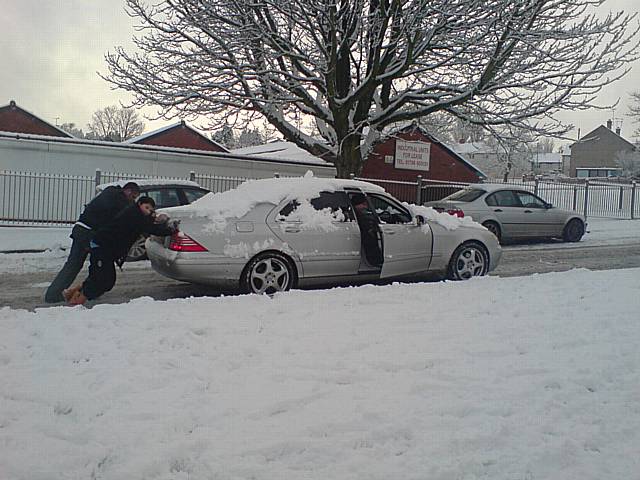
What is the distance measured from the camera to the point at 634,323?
5574 millimetres

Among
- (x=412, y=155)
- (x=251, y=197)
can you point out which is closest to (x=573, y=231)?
(x=412, y=155)

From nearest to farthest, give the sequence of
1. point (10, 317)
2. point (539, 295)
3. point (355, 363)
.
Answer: point (355, 363) < point (10, 317) < point (539, 295)

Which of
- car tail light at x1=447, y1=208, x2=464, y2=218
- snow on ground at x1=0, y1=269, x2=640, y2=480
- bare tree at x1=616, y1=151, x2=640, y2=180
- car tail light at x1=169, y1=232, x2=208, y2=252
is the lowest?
snow on ground at x1=0, y1=269, x2=640, y2=480

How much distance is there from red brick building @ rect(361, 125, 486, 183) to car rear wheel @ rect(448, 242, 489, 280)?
13966mm

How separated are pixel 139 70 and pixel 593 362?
1504 centimetres

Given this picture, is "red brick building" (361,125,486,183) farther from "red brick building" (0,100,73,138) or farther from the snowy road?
"red brick building" (0,100,73,138)

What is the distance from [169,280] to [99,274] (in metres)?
1.84

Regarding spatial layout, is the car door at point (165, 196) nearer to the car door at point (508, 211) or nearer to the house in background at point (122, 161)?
the house in background at point (122, 161)

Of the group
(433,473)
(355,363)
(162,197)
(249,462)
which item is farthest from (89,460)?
(162,197)

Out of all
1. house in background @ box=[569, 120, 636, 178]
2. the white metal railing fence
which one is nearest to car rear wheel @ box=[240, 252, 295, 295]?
the white metal railing fence

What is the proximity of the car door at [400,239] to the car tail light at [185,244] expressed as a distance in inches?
97.4

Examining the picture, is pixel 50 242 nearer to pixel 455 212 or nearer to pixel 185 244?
pixel 185 244

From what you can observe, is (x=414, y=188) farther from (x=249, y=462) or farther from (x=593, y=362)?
(x=249, y=462)

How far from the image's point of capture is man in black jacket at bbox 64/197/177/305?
7.20 metres
